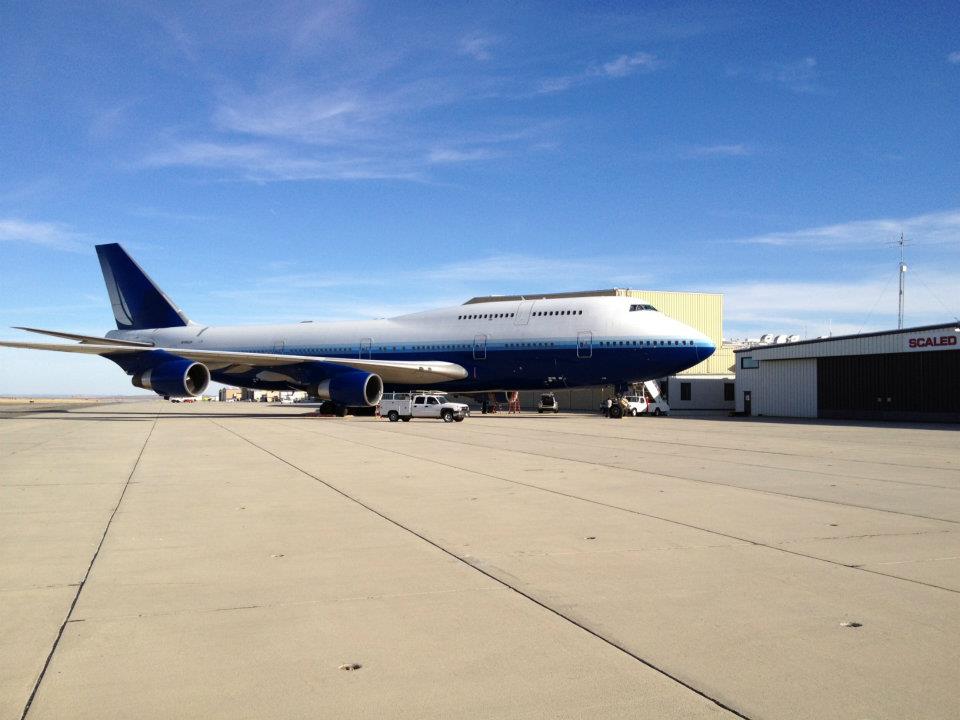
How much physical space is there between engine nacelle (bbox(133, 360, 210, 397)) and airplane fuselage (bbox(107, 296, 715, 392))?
404cm

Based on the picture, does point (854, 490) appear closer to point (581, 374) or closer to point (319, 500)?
point (319, 500)

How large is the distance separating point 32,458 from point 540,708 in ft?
51.7

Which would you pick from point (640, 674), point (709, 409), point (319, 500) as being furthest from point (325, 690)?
point (709, 409)

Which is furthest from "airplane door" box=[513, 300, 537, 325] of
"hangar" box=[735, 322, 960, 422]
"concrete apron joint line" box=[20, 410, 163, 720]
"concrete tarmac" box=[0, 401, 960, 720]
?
"concrete apron joint line" box=[20, 410, 163, 720]

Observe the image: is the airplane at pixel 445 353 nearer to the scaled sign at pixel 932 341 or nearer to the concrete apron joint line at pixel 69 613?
the scaled sign at pixel 932 341

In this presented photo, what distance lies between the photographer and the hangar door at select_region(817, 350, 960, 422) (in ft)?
112

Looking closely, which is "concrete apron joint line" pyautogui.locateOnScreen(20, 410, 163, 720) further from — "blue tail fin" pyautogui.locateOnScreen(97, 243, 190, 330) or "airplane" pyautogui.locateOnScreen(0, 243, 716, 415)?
"blue tail fin" pyautogui.locateOnScreen(97, 243, 190, 330)

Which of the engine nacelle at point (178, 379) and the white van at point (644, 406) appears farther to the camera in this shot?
the white van at point (644, 406)

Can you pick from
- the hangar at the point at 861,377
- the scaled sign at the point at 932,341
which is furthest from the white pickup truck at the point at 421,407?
the scaled sign at the point at 932,341

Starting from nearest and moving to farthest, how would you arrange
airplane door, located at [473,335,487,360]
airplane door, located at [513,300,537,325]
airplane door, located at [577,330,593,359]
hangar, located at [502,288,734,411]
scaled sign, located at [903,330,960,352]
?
1. airplane door, located at [577,330,593,359]
2. scaled sign, located at [903,330,960,352]
3. airplane door, located at [513,300,537,325]
4. airplane door, located at [473,335,487,360]
5. hangar, located at [502,288,734,411]

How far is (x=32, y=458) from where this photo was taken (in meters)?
16.2

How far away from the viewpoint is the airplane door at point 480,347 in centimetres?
3538

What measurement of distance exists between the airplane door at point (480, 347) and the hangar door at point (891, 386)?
17.7 metres

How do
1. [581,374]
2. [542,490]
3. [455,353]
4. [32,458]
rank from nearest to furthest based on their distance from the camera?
[542,490] → [32,458] → [581,374] → [455,353]
